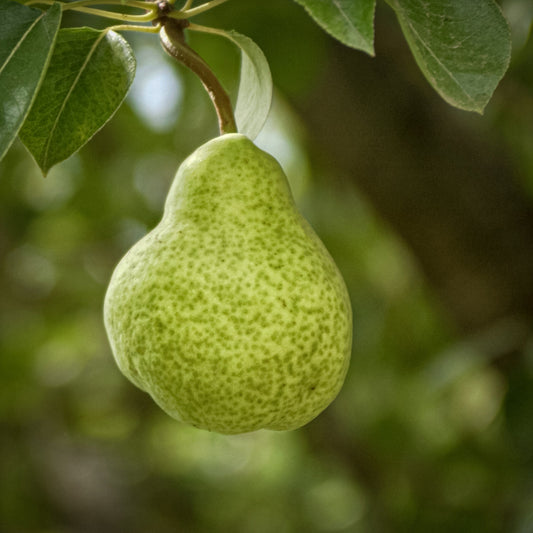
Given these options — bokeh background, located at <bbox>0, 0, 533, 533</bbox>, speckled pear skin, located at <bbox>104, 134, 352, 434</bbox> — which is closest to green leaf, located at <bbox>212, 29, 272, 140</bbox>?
speckled pear skin, located at <bbox>104, 134, 352, 434</bbox>

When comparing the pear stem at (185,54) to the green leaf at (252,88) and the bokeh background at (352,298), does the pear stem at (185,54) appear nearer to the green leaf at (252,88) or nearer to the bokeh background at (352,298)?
the green leaf at (252,88)

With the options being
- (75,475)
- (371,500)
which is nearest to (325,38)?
(371,500)

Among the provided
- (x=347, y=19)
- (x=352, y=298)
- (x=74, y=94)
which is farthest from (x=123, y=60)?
(x=352, y=298)

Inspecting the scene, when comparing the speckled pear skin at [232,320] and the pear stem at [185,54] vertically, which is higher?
the pear stem at [185,54]

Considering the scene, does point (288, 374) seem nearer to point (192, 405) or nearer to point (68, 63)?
point (192, 405)

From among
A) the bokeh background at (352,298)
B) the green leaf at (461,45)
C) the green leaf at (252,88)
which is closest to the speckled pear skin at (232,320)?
the green leaf at (252,88)

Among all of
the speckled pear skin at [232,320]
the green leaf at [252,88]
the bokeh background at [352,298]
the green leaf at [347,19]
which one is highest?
the green leaf at [347,19]

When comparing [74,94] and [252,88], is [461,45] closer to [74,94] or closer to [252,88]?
[252,88]
